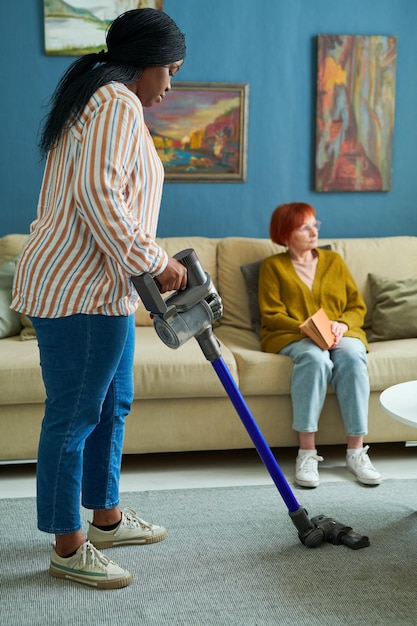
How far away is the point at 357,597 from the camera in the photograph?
6.66 feet

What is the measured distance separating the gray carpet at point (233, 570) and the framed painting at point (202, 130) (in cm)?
181

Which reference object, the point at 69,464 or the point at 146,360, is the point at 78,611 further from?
the point at 146,360

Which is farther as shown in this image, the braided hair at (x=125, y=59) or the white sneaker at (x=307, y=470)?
the white sneaker at (x=307, y=470)

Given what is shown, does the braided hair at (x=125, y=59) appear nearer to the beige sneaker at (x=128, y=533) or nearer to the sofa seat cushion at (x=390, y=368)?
the beige sneaker at (x=128, y=533)

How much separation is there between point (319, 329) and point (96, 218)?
1.43m

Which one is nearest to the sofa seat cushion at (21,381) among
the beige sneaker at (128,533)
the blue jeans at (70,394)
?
the beige sneaker at (128,533)

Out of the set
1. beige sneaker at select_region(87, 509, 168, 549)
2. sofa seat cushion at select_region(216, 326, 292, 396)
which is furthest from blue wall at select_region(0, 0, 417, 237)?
beige sneaker at select_region(87, 509, 168, 549)

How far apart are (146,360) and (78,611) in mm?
1162

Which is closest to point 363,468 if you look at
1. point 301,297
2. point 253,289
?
point 301,297

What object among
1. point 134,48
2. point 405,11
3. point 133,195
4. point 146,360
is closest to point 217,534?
point 146,360

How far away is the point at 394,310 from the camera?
349cm

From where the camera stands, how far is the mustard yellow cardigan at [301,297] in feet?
10.8

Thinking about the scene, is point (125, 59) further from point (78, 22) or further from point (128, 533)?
point (78, 22)

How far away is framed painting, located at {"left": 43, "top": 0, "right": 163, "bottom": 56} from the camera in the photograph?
3787mm
